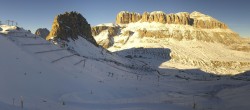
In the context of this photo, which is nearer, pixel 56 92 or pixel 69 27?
pixel 56 92

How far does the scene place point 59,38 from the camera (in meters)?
85.7

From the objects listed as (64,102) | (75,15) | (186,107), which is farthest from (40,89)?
(75,15)

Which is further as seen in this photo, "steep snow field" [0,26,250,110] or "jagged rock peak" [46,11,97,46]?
"jagged rock peak" [46,11,97,46]

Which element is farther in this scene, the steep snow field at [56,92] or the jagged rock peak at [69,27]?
the jagged rock peak at [69,27]

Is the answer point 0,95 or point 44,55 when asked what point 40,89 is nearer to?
point 0,95

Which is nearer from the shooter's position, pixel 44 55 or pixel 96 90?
pixel 96 90

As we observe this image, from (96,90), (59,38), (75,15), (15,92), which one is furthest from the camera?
(75,15)

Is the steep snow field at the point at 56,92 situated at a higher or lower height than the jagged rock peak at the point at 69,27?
lower

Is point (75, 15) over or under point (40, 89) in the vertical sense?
over

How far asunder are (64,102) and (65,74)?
49.4 ft

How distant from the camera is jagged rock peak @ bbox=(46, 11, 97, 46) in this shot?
89625 millimetres

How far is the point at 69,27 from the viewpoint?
98875mm

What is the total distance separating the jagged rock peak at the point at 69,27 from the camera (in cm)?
8962

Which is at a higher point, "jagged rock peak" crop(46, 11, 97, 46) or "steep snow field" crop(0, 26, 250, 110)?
"jagged rock peak" crop(46, 11, 97, 46)
